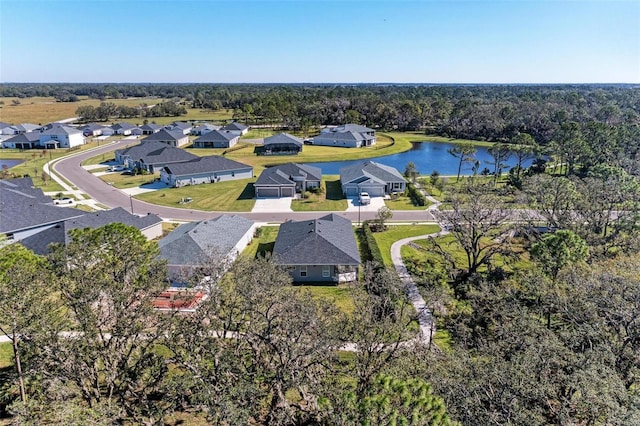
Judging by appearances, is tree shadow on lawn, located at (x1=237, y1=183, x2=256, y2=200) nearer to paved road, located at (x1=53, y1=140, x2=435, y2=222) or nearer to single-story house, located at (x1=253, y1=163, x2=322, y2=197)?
single-story house, located at (x1=253, y1=163, x2=322, y2=197)

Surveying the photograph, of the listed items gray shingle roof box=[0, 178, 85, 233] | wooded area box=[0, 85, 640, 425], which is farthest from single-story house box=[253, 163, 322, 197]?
wooded area box=[0, 85, 640, 425]

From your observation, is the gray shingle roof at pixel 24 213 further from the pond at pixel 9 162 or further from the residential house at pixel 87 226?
the pond at pixel 9 162

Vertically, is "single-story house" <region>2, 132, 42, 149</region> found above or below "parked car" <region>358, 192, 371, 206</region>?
above

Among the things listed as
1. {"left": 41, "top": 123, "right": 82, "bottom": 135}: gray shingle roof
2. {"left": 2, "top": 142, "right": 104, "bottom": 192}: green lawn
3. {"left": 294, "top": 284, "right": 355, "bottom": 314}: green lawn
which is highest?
{"left": 41, "top": 123, "right": 82, "bottom": 135}: gray shingle roof

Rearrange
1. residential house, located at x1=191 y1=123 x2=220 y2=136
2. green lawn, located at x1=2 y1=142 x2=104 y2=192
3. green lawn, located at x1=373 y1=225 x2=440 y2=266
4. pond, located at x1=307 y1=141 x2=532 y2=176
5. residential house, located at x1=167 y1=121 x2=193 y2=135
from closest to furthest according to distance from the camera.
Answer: green lawn, located at x1=373 y1=225 x2=440 y2=266
green lawn, located at x1=2 y1=142 x2=104 y2=192
pond, located at x1=307 y1=141 x2=532 y2=176
residential house, located at x1=167 y1=121 x2=193 y2=135
residential house, located at x1=191 y1=123 x2=220 y2=136

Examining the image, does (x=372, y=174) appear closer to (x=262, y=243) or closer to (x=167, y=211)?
(x=262, y=243)

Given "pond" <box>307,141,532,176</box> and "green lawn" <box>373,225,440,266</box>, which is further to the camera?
"pond" <box>307,141,532,176</box>

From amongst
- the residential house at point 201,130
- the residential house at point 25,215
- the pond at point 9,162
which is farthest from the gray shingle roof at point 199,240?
the residential house at point 201,130
